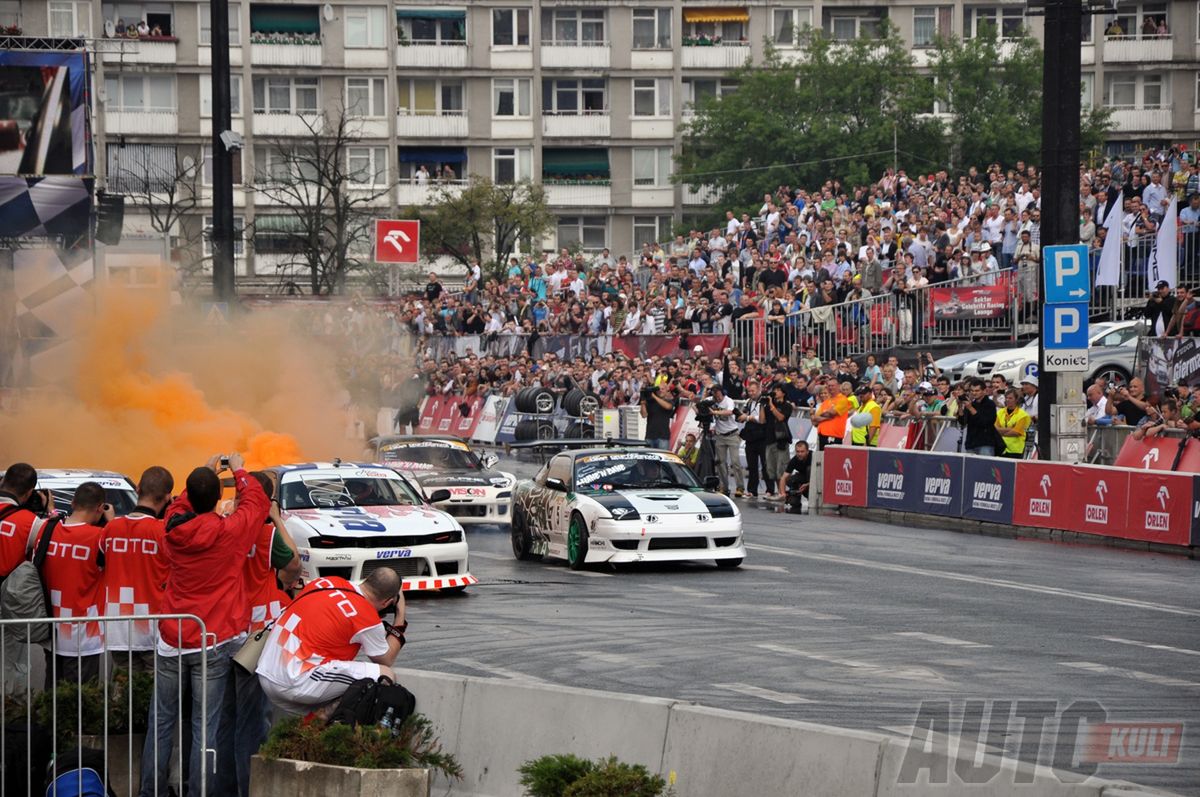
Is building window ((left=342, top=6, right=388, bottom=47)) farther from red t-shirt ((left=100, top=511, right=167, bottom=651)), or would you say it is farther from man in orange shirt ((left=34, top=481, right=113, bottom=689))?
red t-shirt ((left=100, top=511, right=167, bottom=651))

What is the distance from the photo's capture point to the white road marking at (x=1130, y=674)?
12070 mm

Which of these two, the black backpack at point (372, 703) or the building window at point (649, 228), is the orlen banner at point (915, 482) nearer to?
the black backpack at point (372, 703)

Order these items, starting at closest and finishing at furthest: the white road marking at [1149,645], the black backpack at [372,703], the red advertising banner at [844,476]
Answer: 1. the black backpack at [372,703]
2. the white road marking at [1149,645]
3. the red advertising banner at [844,476]

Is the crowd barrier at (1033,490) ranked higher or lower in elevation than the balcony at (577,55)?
lower

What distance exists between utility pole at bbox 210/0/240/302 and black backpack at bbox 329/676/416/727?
18685 mm

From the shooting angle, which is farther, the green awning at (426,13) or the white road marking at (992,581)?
the green awning at (426,13)

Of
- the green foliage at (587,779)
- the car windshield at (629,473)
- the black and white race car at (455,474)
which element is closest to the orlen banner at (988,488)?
the car windshield at (629,473)

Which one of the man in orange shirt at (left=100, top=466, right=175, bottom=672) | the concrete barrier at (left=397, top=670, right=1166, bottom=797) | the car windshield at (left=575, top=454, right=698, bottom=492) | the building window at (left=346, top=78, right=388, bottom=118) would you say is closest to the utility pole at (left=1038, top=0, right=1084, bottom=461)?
the car windshield at (left=575, top=454, right=698, bottom=492)

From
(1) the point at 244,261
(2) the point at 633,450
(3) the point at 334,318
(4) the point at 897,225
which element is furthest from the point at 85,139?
(1) the point at 244,261

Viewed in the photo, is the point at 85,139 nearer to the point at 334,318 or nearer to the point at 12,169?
the point at 12,169

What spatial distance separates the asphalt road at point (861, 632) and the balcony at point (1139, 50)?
210 ft

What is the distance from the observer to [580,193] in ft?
273

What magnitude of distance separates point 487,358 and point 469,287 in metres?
9.78

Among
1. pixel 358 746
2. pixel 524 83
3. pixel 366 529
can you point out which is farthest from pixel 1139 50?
pixel 358 746
